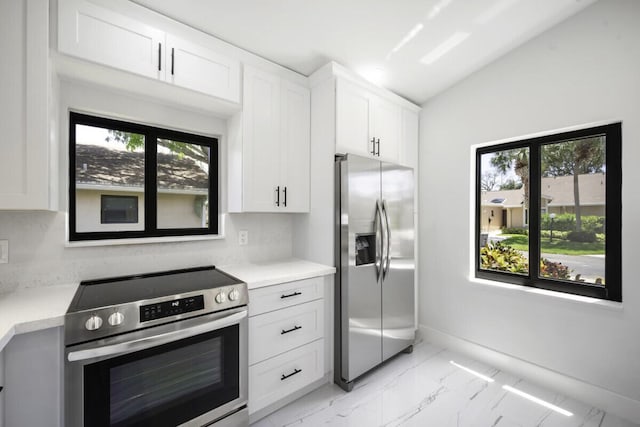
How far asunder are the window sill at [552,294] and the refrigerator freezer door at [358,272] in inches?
43.9

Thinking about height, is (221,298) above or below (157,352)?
above

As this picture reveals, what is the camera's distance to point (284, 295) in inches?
77.5

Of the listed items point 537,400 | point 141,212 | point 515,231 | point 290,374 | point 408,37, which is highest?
point 408,37

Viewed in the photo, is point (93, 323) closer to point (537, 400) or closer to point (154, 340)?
point (154, 340)

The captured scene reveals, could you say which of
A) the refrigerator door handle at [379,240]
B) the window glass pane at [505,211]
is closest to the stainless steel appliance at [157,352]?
the refrigerator door handle at [379,240]

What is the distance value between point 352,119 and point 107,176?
75.2 inches

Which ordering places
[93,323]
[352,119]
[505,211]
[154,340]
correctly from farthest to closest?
[505,211]
[352,119]
[154,340]
[93,323]

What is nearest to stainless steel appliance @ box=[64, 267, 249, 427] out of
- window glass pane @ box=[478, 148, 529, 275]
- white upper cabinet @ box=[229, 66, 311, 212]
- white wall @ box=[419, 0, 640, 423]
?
white upper cabinet @ box=[229, 66, 311, 212]

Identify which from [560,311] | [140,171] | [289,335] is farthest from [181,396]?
[560,311]

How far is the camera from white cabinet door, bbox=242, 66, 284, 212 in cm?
215

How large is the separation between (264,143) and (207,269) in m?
1.09

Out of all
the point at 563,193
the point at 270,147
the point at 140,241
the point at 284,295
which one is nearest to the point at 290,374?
the point at 284,295

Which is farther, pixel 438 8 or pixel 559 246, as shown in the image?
pixel 559 246

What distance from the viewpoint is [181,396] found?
1.52 meters
